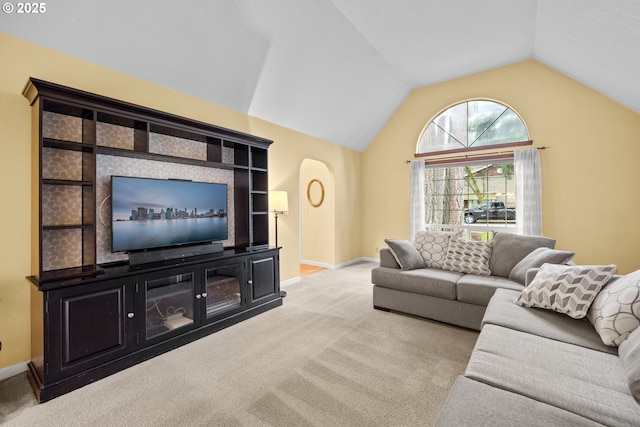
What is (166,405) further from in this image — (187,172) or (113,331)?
(187,172)

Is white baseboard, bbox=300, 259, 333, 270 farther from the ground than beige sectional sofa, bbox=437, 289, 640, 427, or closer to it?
closer to it

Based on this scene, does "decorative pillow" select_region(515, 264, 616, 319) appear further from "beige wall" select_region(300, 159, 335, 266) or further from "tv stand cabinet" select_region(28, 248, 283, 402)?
"beige wall" select_region(300, 159, 335, 266)

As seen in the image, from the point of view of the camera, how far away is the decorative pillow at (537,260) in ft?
8.18

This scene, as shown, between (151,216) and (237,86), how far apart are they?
5.86 feet

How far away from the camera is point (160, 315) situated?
243cm

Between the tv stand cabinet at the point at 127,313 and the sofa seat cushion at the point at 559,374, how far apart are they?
7.32ft

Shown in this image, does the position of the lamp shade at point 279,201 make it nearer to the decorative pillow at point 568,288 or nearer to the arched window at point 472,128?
the decorative pillow at point 568,288

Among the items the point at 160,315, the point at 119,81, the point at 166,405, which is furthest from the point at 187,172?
the point at 166,405

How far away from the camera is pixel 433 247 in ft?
11.5

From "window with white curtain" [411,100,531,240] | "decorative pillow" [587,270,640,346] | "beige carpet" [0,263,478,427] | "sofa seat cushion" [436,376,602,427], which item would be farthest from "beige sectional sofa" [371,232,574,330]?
"window with white curtain" [411,100,531,240]

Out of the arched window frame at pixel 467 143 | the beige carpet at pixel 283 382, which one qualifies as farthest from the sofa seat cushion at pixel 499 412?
the arched window frame at pixel 467 143

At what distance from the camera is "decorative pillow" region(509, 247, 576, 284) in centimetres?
249

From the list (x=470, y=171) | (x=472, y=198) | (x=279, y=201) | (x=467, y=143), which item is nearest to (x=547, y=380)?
(x=279, y=201)

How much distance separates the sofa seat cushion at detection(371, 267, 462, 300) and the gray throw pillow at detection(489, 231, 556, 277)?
0.40 meters
